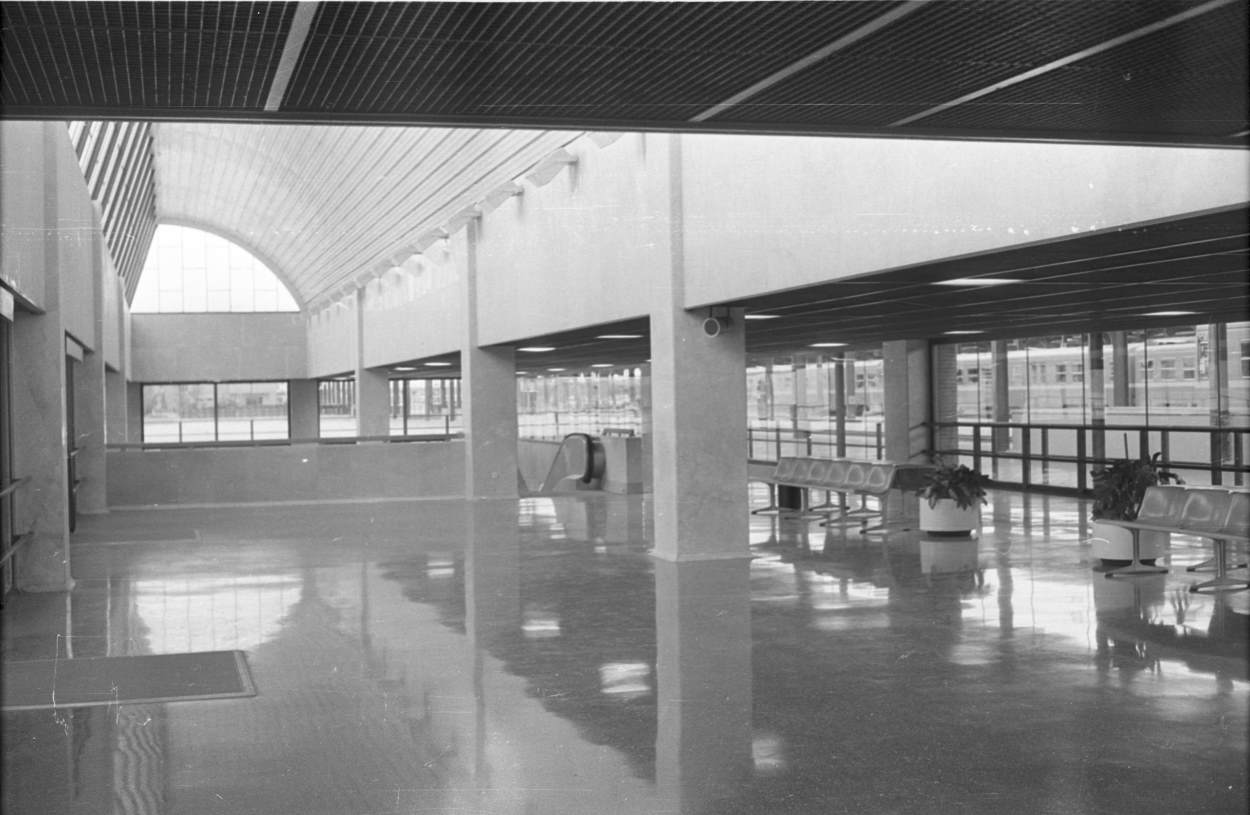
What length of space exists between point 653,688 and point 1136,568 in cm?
711

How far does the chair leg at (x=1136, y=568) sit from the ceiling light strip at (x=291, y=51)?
1055 cm

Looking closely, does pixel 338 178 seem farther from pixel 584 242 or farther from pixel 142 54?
pixel 142 54

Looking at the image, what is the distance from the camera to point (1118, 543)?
13688mm

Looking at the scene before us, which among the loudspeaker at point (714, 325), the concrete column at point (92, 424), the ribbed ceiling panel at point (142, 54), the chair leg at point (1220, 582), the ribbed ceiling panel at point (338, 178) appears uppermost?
the ribbed ceiling panel at point (338, 178)

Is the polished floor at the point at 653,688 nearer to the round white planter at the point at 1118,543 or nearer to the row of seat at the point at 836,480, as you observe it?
the round white planter at the point at 1118,543

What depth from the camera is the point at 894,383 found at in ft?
92.3

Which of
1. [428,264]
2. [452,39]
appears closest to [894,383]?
[428,264]

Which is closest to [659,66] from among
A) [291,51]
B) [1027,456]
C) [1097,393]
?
[291,51]

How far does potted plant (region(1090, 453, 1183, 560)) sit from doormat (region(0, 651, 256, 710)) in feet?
28.8

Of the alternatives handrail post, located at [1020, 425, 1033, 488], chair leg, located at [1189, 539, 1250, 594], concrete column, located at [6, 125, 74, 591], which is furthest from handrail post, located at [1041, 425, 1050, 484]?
concrete column, located at [6, 125, 74, 591]

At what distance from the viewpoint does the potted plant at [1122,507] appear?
13.6 metres

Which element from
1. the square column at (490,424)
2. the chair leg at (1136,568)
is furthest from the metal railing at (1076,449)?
the square column at (490,424)

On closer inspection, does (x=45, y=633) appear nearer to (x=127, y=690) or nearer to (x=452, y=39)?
(x=127, y=690)

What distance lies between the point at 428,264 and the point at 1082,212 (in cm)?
2189
